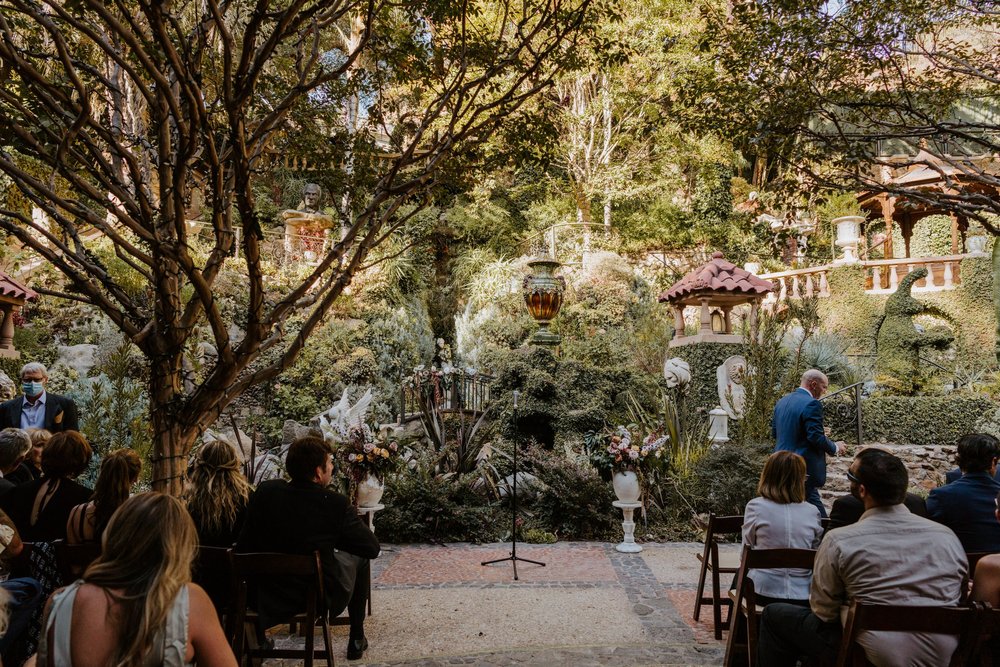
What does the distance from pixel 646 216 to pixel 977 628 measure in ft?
57.1

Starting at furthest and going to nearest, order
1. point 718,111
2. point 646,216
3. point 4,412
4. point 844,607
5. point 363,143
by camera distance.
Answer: point 646,216, point 718,111, point 4,412, point 363,143, point 844,607

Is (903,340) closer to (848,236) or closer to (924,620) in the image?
(848,236)

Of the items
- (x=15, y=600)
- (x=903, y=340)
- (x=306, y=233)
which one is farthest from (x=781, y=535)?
(x=306, y=233)

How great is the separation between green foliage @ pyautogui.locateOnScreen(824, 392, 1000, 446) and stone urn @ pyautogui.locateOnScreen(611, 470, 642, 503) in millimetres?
5956

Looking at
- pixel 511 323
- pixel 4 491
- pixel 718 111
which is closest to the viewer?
pixel 4 491

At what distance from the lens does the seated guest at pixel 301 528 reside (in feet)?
10.8

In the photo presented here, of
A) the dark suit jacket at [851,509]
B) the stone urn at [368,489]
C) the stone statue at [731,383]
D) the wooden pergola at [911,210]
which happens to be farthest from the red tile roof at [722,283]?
the wooden pergola at [911,210]

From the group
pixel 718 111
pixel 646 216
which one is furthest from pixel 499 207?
pixel 718 111

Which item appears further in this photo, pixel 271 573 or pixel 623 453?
pixel 623 453

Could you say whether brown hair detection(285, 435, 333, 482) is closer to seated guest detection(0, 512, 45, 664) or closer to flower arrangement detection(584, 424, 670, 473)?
seated guest detection(0, 512, 45, 664)

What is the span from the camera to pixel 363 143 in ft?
15.4

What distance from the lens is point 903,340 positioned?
12.5 m

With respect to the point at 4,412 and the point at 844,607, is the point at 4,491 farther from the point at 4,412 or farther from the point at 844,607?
the point at 844,607

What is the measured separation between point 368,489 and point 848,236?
15260 mm
